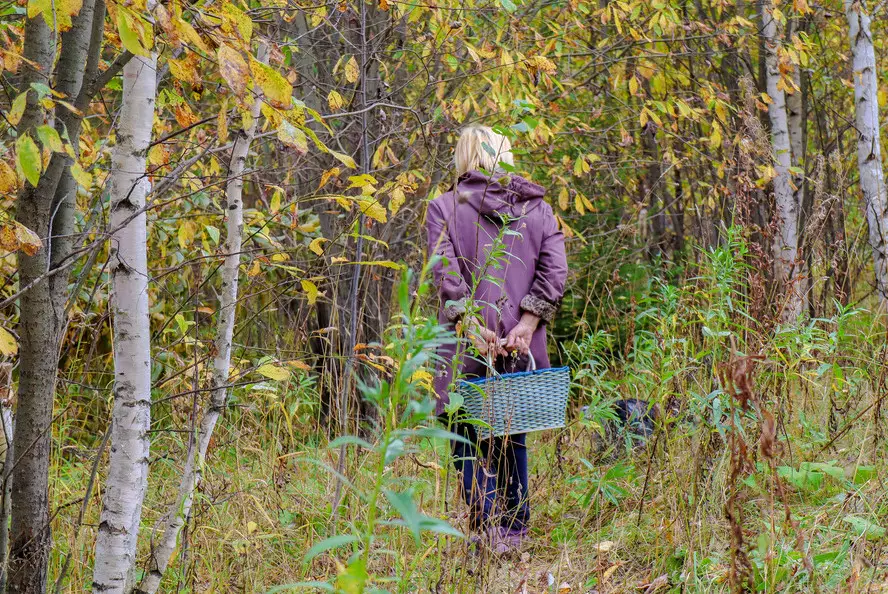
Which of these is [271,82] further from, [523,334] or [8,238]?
[523,334]

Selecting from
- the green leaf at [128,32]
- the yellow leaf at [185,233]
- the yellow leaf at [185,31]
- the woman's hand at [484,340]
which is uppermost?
the yellow leaf at [185,31]

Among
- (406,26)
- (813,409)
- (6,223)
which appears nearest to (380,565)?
(6,223)

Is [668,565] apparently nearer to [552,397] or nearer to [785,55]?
[552,397]

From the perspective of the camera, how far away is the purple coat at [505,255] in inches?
136

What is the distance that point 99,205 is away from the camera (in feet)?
9.64

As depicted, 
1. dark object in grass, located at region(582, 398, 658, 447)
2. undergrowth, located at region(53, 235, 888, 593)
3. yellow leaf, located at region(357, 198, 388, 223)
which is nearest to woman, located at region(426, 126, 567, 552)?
undergrowth, located at region(53, 235, 888, 593)

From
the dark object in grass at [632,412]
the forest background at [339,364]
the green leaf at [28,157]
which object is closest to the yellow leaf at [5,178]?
the forest background at [339,364]

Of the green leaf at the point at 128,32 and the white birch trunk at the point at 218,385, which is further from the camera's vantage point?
the white birch trunk at the point at 218,385

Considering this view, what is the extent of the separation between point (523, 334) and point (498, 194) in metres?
0.60

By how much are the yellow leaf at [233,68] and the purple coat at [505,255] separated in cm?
167

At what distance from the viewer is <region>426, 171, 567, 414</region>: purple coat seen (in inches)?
136

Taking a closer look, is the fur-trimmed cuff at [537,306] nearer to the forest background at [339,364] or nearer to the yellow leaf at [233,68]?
the forest background at [339,364]

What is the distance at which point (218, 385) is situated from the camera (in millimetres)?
2656

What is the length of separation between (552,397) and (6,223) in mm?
1968
